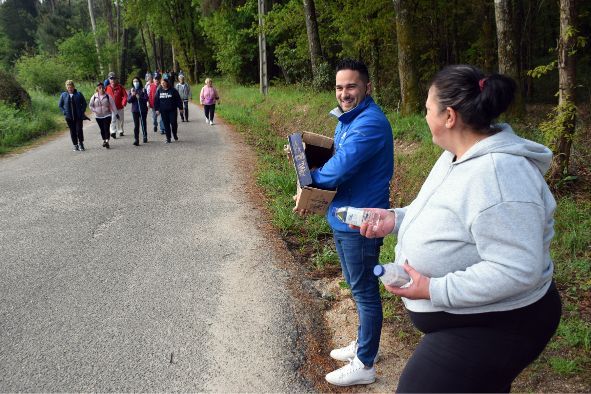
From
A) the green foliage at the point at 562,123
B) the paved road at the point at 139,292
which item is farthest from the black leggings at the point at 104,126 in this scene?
the green foliage at the point at 562,123

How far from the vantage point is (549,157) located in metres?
1.77

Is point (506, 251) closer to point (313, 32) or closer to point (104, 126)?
point (104, 126)

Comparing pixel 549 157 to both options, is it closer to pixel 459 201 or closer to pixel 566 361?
pixel 459 201

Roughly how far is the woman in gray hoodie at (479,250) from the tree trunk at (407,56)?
1057cm

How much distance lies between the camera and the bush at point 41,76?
29.0 m

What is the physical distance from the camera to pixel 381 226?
2377 millimetres

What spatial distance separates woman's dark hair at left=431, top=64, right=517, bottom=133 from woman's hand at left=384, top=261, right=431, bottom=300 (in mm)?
637

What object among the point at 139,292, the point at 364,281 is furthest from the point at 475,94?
the point at 139,292

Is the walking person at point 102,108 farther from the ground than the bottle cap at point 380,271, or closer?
farther from the ground

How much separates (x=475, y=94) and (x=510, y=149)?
0.25 metres

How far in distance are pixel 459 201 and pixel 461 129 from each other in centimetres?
32

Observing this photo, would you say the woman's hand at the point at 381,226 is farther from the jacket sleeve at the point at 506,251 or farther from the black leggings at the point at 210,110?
the black leggings at the point at 210,110

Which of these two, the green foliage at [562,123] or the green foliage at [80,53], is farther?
the green foliage at [80,53]

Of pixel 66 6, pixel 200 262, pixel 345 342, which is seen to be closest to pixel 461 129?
pixel 345 342
